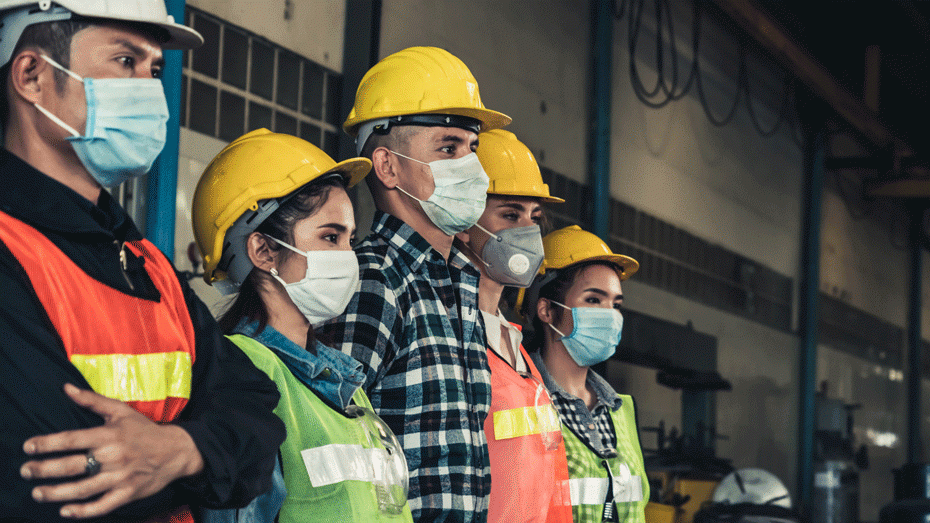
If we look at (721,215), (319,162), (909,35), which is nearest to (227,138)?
(319,162)

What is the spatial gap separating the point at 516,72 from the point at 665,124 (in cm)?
226

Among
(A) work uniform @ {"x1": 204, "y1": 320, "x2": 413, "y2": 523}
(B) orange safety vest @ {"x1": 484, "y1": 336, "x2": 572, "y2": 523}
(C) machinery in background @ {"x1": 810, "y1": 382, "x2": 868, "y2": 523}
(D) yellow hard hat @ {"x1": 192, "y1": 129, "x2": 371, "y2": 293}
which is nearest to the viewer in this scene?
(A) work uniform @ {"x1": 204, "y1": 320, "x2": 413, "y2": 523}

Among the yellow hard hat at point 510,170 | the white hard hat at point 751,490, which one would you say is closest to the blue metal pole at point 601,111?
the white hard hat at point 751,490

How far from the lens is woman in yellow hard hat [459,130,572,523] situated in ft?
8.24

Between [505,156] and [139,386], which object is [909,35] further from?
[139,386]

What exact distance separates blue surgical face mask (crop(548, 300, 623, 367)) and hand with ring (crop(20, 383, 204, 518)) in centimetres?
223

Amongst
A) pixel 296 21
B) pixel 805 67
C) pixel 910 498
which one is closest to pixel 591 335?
pixel 296 21

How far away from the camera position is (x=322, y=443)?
175 cm

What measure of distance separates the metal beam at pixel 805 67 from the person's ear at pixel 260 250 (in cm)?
571

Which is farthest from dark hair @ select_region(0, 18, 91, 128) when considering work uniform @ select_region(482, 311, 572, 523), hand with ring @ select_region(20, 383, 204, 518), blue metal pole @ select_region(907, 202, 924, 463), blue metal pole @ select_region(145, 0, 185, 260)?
blue metal pole @ select_region(907, 202, 924, 463)

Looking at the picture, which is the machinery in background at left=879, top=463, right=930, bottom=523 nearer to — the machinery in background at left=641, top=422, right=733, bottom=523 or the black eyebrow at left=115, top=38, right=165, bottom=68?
the machinery in background at left=641, top=422, right=733, bottom=523

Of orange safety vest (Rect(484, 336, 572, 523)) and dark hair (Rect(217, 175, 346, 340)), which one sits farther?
orange safety vest (Rect(484, 336, 572, 523))

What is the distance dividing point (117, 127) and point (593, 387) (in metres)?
2.36

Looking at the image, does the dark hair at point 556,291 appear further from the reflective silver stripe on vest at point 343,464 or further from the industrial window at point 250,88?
the reflective silver stripe on vest at point 343,464
